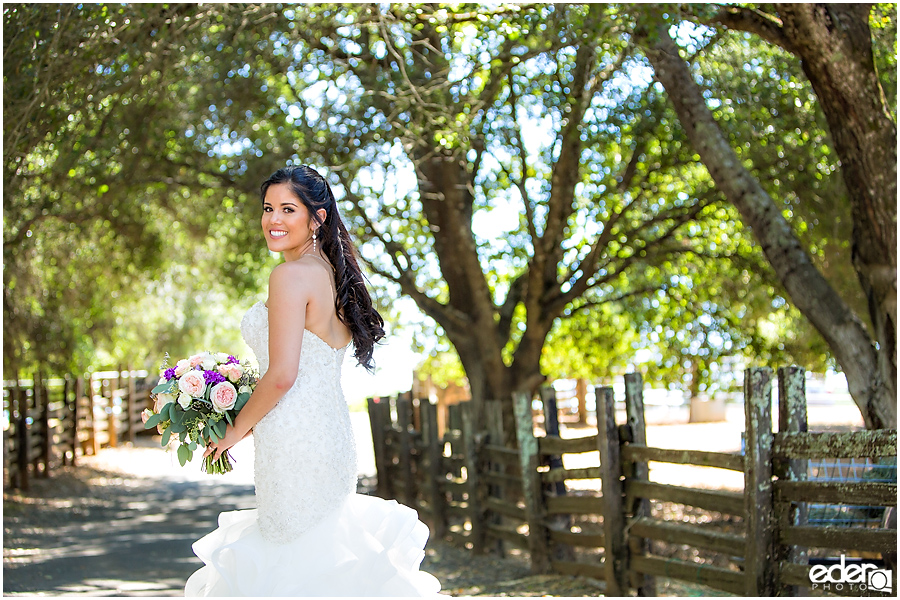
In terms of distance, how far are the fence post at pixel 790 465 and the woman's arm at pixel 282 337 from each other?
2.88 m

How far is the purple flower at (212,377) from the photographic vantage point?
10.1 feet

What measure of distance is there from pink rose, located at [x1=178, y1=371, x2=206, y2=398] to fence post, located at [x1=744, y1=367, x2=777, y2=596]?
3.03m

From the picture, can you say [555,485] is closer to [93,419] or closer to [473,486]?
[473,486]

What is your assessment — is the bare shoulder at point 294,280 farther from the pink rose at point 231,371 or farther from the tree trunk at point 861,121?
the tree trunk at point 861,121

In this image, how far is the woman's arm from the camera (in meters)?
2.97

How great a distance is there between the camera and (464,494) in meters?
8.77

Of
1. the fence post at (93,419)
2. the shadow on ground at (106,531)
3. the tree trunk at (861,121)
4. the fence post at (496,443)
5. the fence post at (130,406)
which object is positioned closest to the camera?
the tree trunk at (861,121)

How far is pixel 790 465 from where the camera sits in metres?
4.79

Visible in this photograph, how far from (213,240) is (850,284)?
31.9 ft

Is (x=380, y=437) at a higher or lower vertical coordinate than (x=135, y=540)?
higher

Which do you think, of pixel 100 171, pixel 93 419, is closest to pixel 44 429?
pixel 93 419

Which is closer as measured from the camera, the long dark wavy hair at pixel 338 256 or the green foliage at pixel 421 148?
the long dark wavy hair at pixel 338 256

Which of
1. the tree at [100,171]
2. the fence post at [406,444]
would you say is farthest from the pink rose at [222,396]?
the fence post at [406,444]

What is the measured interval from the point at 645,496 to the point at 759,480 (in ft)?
4.17
